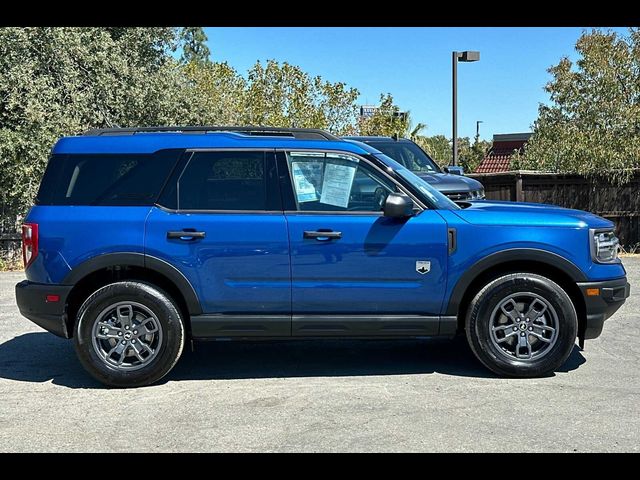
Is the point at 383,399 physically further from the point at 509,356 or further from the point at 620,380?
the point at 620,380

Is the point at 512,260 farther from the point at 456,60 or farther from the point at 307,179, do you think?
the point at 456,60

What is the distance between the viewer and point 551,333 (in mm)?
5477

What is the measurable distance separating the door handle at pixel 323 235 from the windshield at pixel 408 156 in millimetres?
5259

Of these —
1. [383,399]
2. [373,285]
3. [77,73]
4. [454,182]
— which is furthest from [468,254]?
[77,73]

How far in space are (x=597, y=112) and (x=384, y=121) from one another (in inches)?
386

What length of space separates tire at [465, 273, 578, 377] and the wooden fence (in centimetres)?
979

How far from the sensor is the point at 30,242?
550 cm

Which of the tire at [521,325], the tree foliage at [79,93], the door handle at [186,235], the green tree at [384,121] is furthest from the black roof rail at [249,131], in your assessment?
the green tree at [384,121]

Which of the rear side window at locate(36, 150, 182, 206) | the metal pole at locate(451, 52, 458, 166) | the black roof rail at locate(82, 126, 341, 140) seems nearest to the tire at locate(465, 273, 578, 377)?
the black roof rail at locate(82, 126, 341, 140)

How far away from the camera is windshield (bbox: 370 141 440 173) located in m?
10.5

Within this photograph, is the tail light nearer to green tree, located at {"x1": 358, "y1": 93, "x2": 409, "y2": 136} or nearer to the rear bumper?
the rear bumper

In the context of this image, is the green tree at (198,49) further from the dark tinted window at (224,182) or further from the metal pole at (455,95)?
the dark tinted window at (224,182)

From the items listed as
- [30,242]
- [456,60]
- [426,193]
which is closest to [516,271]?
[426,193]
